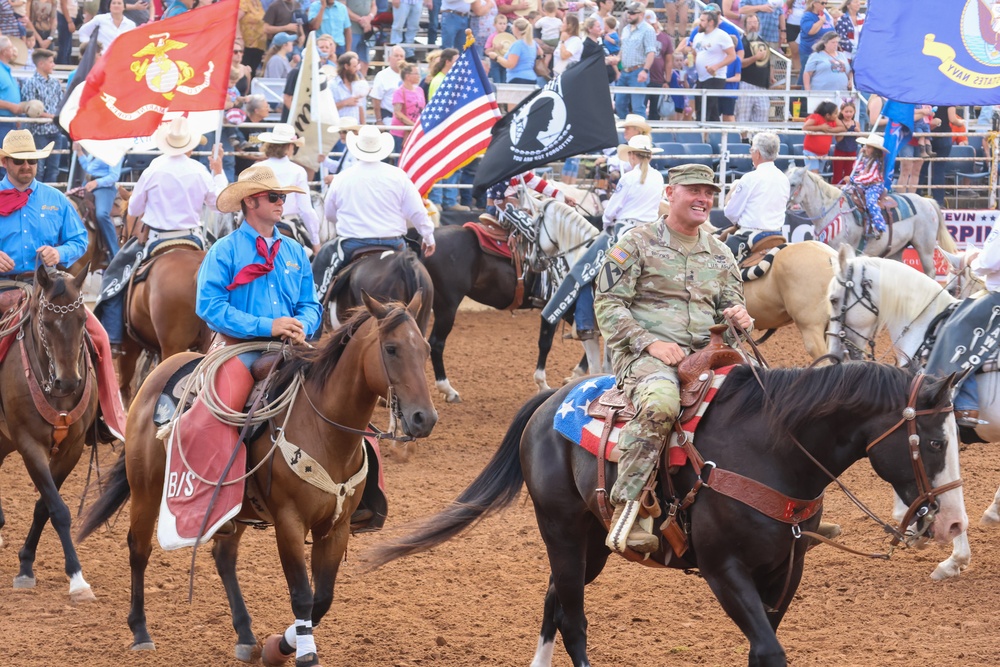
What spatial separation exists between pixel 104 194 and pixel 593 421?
11.5 m

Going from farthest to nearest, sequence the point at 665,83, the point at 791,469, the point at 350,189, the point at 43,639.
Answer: the point at 665,83
the point at 350,189
the point at 43,639
the point at 791,469

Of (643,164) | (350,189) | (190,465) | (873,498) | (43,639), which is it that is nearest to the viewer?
(190,465)

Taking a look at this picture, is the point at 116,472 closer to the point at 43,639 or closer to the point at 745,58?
the point at 43,639

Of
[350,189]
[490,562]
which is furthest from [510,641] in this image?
[350,189]

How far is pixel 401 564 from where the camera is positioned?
824cm

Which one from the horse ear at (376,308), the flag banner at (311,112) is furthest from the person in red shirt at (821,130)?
the horse ear at (376,308)

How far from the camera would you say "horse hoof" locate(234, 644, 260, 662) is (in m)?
6.47

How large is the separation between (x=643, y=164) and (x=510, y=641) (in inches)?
283

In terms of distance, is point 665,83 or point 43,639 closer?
point 43,639

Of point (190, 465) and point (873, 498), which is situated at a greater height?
point (190, 465)

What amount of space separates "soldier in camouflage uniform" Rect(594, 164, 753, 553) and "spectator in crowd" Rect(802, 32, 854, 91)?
57.9 ft

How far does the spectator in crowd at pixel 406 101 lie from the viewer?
1825 cm

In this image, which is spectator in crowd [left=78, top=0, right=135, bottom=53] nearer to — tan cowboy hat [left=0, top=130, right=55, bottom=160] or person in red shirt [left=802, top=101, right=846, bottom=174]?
tan cowboy hat [left=0, top=130, right=55, bottom=160]

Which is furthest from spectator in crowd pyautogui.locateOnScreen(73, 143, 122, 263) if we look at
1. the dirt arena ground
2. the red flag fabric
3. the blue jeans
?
the blue jeans
